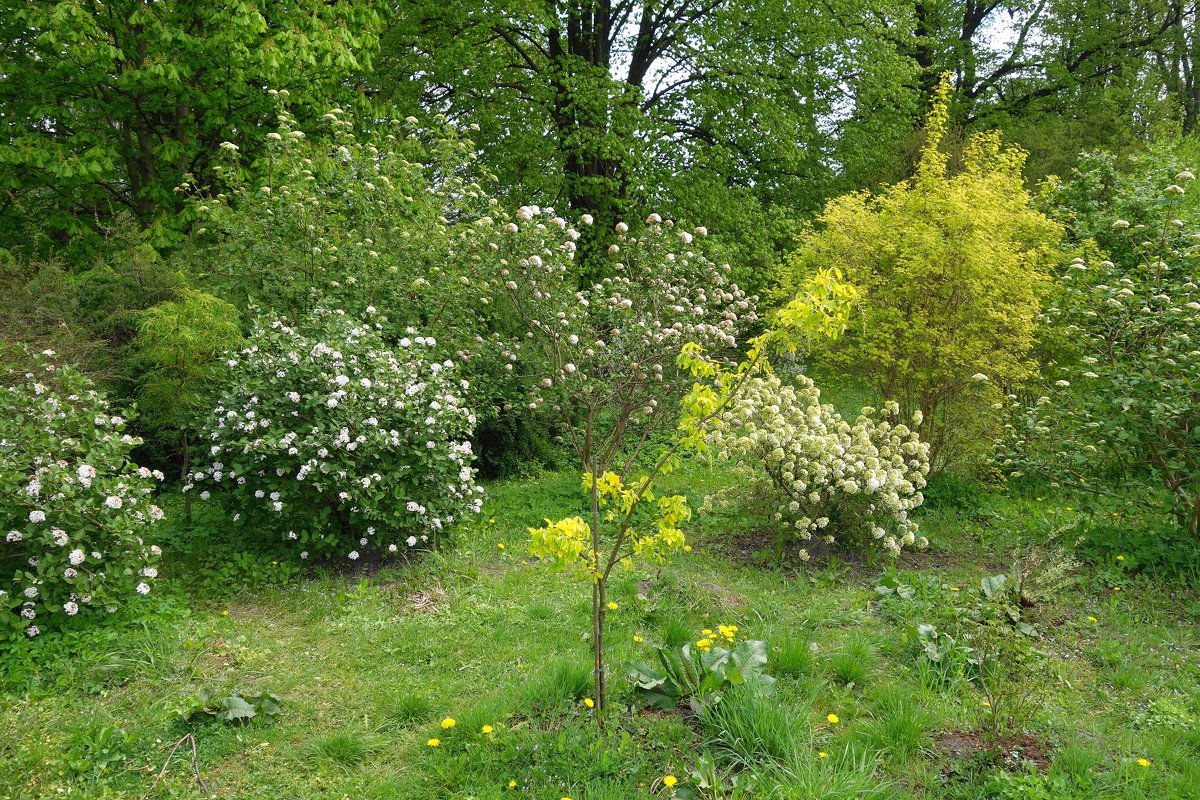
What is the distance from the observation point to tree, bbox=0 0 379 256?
757cm

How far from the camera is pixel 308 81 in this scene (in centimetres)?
861

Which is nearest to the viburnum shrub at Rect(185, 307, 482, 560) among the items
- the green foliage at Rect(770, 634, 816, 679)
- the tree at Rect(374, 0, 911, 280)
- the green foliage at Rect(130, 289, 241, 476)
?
the green foliage at Rect(130, 289, 241, 476)

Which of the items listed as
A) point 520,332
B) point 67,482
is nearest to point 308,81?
point 520,332

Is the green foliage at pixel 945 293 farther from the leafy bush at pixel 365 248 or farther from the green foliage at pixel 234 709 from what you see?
the green foliage at pixel 234 709

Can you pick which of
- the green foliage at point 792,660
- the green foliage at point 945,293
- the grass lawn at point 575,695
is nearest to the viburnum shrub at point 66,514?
the grass lawn at point 575,695

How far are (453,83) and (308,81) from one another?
2982 millimetres

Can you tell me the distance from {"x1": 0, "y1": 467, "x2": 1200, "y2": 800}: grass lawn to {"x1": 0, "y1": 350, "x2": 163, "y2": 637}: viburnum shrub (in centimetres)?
28

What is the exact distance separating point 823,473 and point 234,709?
3546mm

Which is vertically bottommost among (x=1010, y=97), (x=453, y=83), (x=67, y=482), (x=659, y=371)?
(x=67, y=482)

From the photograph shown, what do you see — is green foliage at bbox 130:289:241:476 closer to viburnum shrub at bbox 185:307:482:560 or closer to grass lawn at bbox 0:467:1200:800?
viburnum shrub at bbox 185:307:482:560

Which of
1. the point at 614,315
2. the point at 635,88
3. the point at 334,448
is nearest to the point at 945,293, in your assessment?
the point at 614,315

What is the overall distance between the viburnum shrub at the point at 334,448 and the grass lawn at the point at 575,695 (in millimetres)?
331

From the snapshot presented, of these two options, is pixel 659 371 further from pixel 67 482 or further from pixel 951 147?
pixel 951 147

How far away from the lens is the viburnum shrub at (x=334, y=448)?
4.84 m
